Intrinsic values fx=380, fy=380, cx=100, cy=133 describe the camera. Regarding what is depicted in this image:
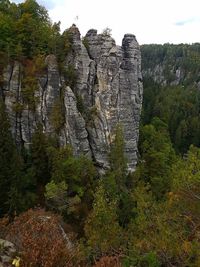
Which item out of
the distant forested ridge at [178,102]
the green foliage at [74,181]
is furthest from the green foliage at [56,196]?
the distant forested ridge at [178,102]

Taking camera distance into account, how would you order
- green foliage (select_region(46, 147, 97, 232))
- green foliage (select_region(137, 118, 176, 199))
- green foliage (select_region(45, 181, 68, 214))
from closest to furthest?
1. green foliage (select_region(45, 181, 68, 214))
2. green foliage (select_region(46, 147, 97, 232))
3. green foliage (select_region(137, 118, 176, 199))

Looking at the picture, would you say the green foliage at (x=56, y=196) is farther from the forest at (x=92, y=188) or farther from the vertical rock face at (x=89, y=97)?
the vertical rock face at (x=89, y=97)

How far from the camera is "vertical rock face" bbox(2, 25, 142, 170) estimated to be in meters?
39.2

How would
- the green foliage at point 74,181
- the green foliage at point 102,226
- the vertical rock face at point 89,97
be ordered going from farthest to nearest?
the vertical rock face at point 89,97 → the green foliage at point 74,181 → the green foliage at point 102,226

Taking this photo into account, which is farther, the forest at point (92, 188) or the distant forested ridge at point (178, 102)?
the distant forested ridge at point (178, 102)

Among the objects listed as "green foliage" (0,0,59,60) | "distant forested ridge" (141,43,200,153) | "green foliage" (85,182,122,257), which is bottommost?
"green foliage" (85,182,122,257)

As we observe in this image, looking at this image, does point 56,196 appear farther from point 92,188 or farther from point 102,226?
point 102,226

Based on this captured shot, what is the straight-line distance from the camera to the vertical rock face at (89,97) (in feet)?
128

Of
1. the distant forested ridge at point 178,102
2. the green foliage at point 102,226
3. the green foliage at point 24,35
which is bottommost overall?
the green foliage at point 102,226

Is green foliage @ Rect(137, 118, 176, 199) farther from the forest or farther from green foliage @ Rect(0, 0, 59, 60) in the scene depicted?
green foliage @ Rect(0, 0, 59, 60)

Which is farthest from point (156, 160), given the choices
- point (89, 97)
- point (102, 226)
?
point (102, 226)

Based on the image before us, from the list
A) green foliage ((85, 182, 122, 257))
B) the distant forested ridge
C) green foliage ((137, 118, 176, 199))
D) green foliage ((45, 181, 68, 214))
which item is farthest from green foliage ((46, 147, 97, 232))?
the distant forested ridge

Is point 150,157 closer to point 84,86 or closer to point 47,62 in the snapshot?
point 84,86

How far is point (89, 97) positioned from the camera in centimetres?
4112
